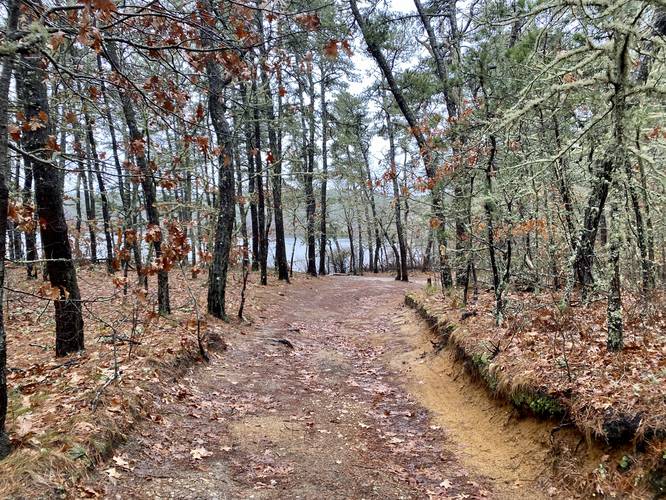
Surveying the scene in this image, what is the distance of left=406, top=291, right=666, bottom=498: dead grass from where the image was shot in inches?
153

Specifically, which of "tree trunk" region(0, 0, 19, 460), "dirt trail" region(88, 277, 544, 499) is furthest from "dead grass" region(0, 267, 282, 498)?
"tree trunk" region(0, 0, 19, 460)

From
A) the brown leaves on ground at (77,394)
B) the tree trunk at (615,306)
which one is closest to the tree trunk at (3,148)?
the brown leaves on ground at (77,394)

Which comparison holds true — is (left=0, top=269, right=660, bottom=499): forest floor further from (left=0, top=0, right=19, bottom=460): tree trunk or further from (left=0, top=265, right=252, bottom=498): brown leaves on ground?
(left=0, top=0, right=19, bottom=460): tree trunk

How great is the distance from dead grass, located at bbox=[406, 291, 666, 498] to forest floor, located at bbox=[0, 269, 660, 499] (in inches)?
8.3

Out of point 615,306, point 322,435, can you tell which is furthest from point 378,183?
point 322,435

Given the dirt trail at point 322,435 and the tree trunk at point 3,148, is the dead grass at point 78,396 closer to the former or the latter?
the dirt trail at point 322,435

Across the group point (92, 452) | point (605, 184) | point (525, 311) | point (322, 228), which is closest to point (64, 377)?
point (92, 452)

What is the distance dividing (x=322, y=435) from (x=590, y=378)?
10.7 feet

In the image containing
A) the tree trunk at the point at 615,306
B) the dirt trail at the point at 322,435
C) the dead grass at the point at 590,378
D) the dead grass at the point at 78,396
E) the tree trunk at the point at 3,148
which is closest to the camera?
the tree trunk at the point at 3,148

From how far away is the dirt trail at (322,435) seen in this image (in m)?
4.29

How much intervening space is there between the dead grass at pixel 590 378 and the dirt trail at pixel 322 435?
482mm

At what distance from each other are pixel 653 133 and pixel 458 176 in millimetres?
3476

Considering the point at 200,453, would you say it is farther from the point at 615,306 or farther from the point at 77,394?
the point at 615,306

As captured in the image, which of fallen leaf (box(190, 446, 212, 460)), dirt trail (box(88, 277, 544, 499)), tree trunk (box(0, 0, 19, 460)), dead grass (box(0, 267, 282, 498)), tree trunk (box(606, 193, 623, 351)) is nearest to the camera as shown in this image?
tree trunk (box(0, 0, 19, 460))
